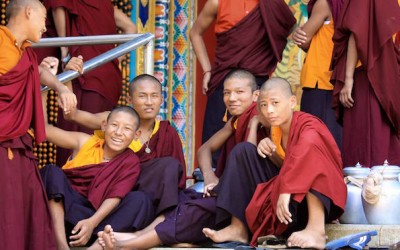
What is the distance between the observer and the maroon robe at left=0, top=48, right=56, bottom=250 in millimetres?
7016

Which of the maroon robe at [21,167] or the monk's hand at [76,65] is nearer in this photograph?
the maroon robe at [21,167]

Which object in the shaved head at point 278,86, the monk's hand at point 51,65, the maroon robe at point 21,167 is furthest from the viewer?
the monk's hand at point 51,65

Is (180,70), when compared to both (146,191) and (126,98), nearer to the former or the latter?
(126,98)

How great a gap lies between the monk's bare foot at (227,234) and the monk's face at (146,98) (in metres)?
1.22

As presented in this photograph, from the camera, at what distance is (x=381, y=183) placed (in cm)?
757

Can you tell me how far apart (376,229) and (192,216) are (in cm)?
104

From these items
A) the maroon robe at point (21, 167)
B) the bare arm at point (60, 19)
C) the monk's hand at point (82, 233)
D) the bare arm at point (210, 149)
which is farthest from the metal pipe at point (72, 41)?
the monk's hand at point (82, 233)

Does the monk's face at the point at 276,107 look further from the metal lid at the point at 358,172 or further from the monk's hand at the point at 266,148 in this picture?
the metal lid at the point at 358,172

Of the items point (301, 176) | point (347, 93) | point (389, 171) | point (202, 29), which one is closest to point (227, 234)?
point (301, 176)

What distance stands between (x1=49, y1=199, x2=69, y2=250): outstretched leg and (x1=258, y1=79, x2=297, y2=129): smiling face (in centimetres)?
128

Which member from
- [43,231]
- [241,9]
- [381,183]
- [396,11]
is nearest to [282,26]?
[241,9]

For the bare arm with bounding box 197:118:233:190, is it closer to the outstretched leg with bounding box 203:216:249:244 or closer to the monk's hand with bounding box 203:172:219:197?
the monk's hand with bounding box 203:172:219:197

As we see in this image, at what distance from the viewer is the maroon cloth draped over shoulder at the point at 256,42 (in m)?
9.28

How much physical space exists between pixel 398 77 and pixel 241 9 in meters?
1.36
